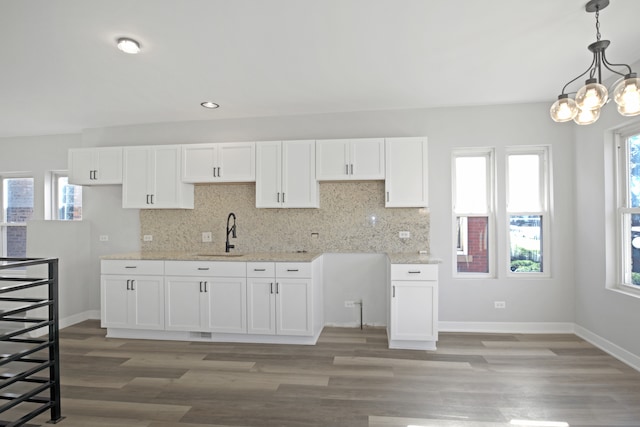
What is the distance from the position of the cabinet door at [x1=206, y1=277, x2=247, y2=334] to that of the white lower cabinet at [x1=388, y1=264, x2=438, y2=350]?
1.58 meters

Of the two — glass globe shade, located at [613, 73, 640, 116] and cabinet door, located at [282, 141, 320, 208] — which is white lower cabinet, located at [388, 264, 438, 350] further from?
glass globe shade, located at [613, 73, 640, 116]

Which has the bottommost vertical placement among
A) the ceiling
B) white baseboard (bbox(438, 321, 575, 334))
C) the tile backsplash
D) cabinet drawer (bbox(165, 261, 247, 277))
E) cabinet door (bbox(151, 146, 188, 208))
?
white baseboard (bbox(438, 321, 575, 334))

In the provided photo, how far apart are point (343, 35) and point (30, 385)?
374 cm

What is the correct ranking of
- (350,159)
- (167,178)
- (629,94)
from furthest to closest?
(167,178), (350,159), (629,94)

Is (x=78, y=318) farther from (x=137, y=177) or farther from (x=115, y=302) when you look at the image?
(x=137, y=177)

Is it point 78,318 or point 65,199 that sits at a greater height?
point 65,199

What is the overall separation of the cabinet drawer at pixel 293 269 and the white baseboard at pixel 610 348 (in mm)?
2997

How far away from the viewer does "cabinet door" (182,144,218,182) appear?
4.21 metres

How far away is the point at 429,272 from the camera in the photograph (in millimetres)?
3430

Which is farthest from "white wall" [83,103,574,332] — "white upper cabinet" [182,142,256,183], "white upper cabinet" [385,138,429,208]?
"white upper cabinet" [182,142,256,183]

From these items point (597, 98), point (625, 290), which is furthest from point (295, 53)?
point (625, 290)

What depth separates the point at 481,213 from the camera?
421 cm

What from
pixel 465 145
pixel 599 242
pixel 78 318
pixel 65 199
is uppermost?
pixel 465 145

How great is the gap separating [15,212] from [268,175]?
455cm
